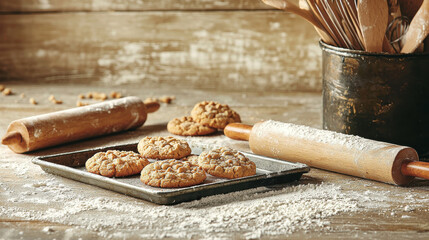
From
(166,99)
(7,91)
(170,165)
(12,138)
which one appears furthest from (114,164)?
(7,91)

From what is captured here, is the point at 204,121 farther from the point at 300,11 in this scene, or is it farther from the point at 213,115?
the point at 300,11

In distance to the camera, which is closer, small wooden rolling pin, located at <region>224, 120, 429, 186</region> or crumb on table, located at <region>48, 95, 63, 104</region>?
small wooden rolling pin, located at <region>224, 120, 429, 186</region>

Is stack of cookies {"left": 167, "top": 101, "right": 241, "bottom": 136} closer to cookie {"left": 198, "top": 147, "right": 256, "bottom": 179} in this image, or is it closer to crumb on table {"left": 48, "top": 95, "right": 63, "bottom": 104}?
cookie {"left": 198, "top": 147, "right": 256, "bottom": 179}

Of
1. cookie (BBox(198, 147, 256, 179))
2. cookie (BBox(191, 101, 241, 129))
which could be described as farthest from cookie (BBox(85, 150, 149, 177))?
cookie (BBox(191, 101, 241, 129))

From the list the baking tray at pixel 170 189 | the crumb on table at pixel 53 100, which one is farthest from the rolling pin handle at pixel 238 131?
the crumb on table at pixel 53 100

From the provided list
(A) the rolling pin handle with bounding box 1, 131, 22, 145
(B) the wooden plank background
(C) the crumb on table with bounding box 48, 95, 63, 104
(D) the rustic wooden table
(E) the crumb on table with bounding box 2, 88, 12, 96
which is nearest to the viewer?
(D) the rustic wooden table

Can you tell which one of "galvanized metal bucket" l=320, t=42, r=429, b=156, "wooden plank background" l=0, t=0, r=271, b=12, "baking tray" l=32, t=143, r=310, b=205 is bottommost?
"baking tray" l=32, t=143, r=310, b=205
